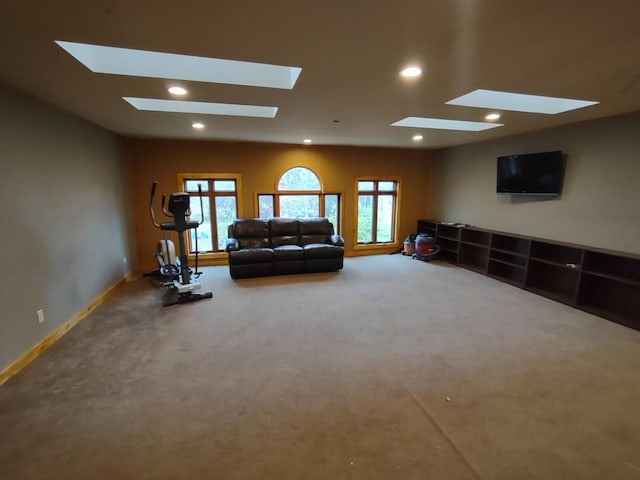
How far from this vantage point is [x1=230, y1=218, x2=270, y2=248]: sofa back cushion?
5.55m

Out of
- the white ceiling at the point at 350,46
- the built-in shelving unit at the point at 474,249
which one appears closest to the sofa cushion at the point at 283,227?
the white ceiling at the point at 350,46

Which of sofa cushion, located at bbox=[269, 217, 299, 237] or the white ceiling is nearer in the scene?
the white ceiling

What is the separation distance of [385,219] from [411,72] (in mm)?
5030

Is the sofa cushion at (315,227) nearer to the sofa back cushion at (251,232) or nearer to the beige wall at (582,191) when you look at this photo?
the sofa back cushion at (251,232)

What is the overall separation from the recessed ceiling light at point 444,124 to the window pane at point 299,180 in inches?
100

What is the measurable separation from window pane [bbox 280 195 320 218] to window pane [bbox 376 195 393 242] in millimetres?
1552

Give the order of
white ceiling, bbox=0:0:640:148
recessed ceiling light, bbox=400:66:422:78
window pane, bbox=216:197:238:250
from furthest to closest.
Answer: window pane, bbox=216:197:238:250, recessed ceiling light, bbox=400:66:422:78, white ceiling, bbox=0:0:640:148

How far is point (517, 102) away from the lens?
11.4 ft

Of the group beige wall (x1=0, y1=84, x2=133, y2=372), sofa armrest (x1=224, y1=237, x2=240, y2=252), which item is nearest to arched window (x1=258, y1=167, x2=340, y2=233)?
sofa armrest (x1=224, y1=237, x2=240, y2=252)

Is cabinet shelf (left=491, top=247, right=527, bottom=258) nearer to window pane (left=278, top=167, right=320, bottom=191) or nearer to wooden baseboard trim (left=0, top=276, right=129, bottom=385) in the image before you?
window pane (left=278, top=167, right=320, bottom=191)

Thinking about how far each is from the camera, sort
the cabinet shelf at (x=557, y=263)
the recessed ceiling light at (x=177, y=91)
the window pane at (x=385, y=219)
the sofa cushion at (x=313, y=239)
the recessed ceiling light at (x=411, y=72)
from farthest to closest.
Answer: the window pane at (x=385, y=219)
the sofa cushion at (x=313, y=239)
the cabinet shelf at (x=557, y=263)
the recessed ceiling light at (x=177, y=91)
the recessed ceiling light at (x=411, y=72)

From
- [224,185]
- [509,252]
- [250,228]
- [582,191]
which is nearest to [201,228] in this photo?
[224,185]

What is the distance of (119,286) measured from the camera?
4637 mm

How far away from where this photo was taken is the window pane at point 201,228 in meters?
6.01
